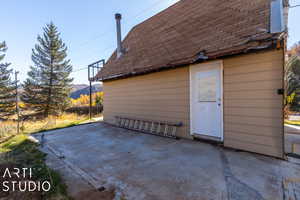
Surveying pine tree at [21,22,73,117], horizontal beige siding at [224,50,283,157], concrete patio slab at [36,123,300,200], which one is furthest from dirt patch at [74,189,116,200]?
pine tree at [21,22,73,117]

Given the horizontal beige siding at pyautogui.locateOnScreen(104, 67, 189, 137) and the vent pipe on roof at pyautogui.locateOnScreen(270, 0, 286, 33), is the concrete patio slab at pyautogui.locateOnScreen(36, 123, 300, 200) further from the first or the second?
the vent pipe on roof at pyautogui.locateOnScreen(270, 0, 286, 33)

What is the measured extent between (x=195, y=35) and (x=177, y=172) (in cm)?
388

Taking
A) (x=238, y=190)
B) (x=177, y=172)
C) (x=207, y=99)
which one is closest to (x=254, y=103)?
(x=207, y=99)

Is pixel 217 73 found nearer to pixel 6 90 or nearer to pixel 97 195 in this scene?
pixel 97 195

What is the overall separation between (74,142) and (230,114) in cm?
446

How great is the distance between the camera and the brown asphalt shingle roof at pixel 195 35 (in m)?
3.18

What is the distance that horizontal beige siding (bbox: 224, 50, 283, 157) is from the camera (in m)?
2.91

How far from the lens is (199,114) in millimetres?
4180

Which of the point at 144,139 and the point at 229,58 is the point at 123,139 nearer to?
the point at 144,139

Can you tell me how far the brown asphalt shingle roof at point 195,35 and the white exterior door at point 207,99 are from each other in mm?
503

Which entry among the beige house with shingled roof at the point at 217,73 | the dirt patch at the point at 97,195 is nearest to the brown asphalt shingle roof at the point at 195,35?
the beige house with shingled roof at the point at 217,73

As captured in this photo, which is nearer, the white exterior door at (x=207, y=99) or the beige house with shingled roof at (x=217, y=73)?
the beige house with shingled roof at (x=217, y=73)

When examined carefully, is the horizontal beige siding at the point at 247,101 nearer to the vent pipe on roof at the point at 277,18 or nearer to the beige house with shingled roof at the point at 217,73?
the beige house with shingled roof at the point at 217,73

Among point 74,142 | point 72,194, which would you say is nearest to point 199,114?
point 72,194
